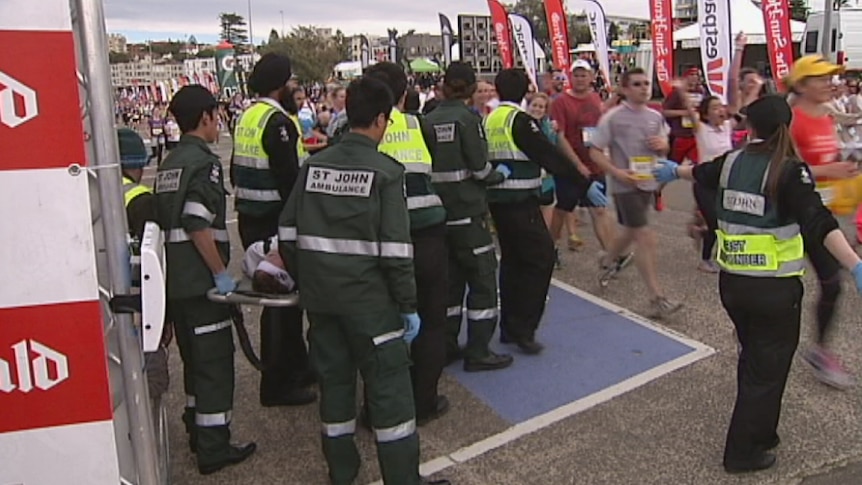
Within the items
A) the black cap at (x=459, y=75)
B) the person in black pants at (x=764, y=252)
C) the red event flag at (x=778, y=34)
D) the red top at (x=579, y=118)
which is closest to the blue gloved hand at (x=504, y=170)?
the black cap at (x=459, y=75)

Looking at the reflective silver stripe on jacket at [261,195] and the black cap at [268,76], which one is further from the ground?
the black cap at [268,76]

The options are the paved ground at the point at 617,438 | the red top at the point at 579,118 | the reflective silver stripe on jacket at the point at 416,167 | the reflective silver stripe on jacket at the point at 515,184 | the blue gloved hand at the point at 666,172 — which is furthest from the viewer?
the red top at the point at 579,118

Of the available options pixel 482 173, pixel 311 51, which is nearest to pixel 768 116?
pixel 482 173

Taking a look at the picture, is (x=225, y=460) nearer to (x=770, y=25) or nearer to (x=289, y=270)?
(x=289, y=270)

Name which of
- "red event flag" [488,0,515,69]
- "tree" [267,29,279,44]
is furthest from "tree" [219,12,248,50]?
"red event flag" [488,0,515,69]

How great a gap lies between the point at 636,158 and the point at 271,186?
3042mm

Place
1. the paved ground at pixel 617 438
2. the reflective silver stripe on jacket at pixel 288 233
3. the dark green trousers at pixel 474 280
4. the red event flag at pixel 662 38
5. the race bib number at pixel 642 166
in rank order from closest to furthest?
the reflective silver stripe on jacket at pixel 288 233
the paved ground at pixel 617 438
the dark green trousers at pixel 474 280
the race bib number at pixel 642 166
the red event flag at pixel 662 38

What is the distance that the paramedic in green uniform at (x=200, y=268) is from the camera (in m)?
3.59

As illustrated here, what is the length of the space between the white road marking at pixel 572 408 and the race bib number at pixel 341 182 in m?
1.49

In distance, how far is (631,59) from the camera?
3778cm

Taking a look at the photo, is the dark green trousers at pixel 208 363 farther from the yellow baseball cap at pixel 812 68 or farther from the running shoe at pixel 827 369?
the yellow baseball cap at pixel 812 68

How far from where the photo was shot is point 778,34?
12023 mm

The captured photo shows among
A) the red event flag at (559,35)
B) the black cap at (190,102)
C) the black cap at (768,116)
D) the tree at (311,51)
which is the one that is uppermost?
the tree at (311,51)

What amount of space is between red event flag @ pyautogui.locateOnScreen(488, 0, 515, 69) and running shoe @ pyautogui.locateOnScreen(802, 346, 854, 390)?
15.7m
